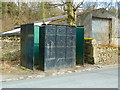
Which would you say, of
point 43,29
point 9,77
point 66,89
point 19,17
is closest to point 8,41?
point 43,29

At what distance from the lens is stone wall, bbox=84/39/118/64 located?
36.2ft

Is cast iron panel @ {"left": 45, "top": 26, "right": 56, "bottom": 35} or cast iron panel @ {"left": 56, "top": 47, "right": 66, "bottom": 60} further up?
cast iron panel @ {"left": 45, "top": 26, "right": 56, "bottom": 35}

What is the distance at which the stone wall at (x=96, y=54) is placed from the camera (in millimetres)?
11023

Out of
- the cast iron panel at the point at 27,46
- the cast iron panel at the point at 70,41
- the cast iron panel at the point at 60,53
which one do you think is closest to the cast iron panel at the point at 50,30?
the cast iron panel at the point at 27,46

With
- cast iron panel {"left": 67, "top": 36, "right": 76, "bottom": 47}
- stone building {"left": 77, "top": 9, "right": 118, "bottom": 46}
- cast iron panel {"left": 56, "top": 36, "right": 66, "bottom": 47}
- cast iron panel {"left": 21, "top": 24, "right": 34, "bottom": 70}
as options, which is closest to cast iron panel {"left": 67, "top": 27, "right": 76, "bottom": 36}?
cast iron panel {"left": 67, "top": 36, "right": 76, "bottom": 47}

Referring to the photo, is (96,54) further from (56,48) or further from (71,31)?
(56,48)

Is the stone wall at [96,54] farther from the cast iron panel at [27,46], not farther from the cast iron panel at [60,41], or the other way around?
the cast iron panel at [27,46]

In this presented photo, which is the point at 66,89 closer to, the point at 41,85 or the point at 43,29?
the point at 41,85

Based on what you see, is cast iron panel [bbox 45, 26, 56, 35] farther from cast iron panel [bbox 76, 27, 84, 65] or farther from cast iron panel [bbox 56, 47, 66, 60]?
cast iron panel [bbox 76, 27, 84, 65]

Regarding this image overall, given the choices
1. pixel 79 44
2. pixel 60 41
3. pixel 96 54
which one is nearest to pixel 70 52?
pixel 60 41

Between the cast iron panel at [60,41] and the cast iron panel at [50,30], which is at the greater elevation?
the cast iron panel at [50,30]

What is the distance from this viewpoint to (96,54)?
11195mm

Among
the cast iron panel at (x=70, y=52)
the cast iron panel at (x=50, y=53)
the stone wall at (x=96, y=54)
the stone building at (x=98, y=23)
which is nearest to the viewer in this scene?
the cast iron panel at (x=50, y=53)

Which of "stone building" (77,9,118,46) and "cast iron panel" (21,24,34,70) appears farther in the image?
"stone building" (77,9,118,46)
